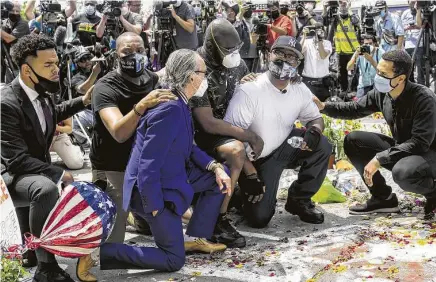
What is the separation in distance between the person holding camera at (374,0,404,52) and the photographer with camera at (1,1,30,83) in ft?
18.1

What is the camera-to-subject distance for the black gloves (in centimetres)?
502

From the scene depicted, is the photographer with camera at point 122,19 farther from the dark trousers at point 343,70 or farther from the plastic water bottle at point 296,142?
the plastic water bottle at point 296,142

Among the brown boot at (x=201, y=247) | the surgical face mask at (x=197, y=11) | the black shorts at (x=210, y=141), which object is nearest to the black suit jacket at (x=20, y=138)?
the brown boot at (x=201, y=247)

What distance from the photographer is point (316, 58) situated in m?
9.97

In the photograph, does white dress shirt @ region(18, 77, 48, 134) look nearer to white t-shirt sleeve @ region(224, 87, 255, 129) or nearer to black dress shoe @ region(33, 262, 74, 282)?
black dress shoe @ region(33, 262, 74, 282)

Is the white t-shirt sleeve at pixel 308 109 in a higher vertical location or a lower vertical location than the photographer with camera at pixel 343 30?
lower

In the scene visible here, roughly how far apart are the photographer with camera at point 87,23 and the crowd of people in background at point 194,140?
3.03m

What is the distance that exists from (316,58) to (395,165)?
5.19 meters

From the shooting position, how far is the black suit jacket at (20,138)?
13.1 feet

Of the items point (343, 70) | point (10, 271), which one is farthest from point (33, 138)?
point (343, 70)

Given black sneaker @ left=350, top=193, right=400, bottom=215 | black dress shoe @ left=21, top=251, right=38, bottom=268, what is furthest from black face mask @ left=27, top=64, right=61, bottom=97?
black sneaker @ left=350, top=193, right=400, bottom=215

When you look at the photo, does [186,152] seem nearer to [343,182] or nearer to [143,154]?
[143,154]

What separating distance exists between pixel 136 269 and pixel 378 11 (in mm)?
7234

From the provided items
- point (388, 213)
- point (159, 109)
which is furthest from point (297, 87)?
point (159, 109)
